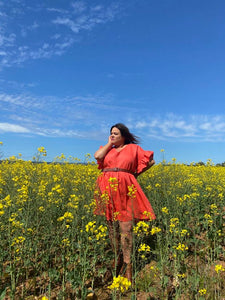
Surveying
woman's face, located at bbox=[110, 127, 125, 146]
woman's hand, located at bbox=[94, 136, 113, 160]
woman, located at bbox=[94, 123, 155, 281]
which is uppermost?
woman's face, located at bbox=[110, 127, 125, 146]

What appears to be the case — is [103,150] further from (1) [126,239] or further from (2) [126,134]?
(1) [126,239]

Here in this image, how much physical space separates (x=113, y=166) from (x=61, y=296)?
4.52 feet

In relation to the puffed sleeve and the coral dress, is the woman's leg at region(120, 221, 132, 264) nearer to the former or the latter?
the coral dress

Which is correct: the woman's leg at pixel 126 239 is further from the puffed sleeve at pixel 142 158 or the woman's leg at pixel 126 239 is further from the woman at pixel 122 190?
the puffed sleeve at pixel 142 158

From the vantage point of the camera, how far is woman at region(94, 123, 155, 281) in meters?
2.55

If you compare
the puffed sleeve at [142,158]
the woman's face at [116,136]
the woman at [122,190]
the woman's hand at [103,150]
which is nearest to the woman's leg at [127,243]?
the woman at [122,190]

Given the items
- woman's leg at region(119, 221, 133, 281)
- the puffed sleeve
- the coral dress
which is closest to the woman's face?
the coral dress

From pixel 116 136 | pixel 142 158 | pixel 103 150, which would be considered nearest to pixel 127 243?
pixel 142 158

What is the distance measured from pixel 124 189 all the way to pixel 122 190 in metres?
0.03

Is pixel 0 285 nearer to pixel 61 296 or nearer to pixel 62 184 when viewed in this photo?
pixel 61 296

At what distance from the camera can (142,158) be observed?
2.77m

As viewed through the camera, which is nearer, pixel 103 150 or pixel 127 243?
pixel 127 243

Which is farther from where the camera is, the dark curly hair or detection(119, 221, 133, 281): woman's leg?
the dark curly hair

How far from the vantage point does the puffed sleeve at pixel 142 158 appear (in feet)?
8.99
